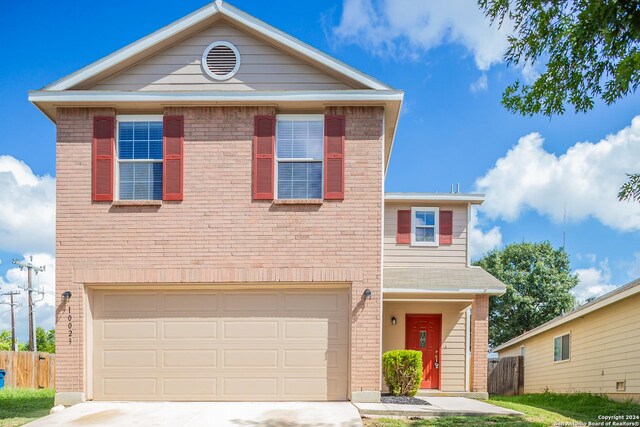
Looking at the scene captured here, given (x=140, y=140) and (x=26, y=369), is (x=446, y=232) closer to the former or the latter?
(x=140, y=140)

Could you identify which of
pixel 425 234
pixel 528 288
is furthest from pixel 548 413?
pixel 528 288

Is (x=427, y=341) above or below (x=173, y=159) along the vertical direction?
below

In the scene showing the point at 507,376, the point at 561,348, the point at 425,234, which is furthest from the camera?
the point at 507,376

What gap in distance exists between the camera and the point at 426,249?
20078 millimetres

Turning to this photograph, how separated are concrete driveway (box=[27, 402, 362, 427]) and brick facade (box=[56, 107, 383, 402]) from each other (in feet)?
3.35

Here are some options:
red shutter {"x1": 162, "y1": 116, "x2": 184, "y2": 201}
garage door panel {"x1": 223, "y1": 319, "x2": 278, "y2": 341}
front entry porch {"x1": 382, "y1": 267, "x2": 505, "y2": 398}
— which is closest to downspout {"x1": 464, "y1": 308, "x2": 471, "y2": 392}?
front entry porch {"x1": 382, "y1": 267, "x2": 505, "y2": 398}

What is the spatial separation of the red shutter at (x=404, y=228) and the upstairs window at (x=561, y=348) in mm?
5737

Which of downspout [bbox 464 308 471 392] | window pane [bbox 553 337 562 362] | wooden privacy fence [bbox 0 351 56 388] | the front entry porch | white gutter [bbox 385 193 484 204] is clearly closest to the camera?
the front entry porch

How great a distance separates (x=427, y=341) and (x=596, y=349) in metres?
4.49

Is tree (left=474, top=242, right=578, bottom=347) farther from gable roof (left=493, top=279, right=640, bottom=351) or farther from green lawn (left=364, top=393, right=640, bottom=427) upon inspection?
green lawn (left=364, top=393, right=640, bottom=427)

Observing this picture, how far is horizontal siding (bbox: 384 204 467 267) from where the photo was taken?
65.6 ft

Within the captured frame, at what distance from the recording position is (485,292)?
671 inches

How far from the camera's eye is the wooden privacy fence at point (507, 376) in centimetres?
2569

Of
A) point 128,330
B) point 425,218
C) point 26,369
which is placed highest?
point 425,218
